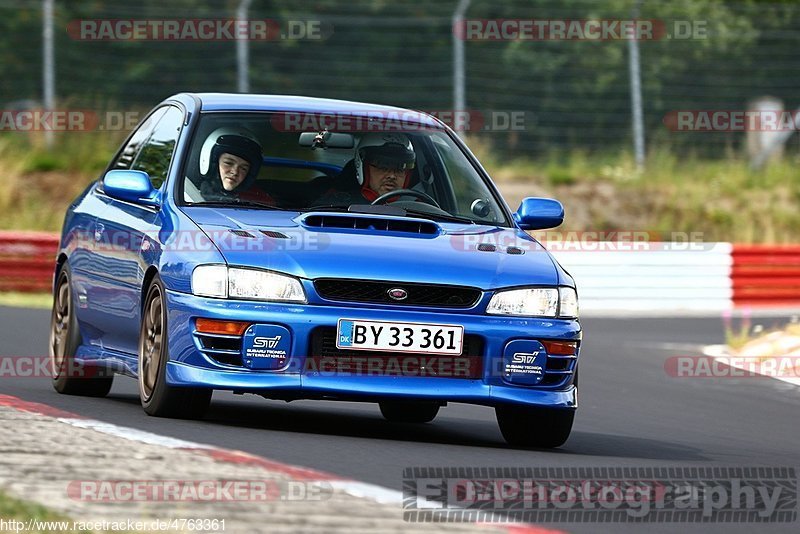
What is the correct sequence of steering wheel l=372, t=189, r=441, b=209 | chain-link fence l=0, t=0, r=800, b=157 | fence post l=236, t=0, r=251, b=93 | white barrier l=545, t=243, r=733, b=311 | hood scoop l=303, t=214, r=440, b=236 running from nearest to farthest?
hood scoop l=303, t=214, r=440, b=236, steering wheel l=372, t=189, r=441, b=209, white barrier l=545, t=243, r=733, b=311, fence post l=236, t=0, r=251, b=93, chain-link fence l=0, t=0, r=800, b=157

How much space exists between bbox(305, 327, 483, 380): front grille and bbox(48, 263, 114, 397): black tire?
6.72ft

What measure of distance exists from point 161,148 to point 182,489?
4.09 m

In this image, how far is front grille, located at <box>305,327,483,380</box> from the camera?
7.66m

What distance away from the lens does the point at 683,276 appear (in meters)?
21.3

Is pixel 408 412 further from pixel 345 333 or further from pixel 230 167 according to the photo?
pixel 345 333

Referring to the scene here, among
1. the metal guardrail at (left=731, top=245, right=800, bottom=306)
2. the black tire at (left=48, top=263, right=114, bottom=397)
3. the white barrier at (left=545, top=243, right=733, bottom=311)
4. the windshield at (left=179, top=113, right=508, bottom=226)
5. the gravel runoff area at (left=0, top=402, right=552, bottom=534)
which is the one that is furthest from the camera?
the metal guardrail at (left=731, top=245, right=800, bottom=306)

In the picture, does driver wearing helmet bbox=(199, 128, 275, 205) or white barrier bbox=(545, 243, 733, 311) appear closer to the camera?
driver wearing helmet bbox=(199, 128, 275, 205)

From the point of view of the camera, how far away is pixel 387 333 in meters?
7.66

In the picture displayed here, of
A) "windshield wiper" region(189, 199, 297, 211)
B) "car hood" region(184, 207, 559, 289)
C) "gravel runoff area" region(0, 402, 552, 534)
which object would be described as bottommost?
"gravel runoff area" region(0, 402, 552, 534)

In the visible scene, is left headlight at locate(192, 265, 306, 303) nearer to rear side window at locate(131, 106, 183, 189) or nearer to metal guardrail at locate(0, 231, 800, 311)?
rear side window at locate(131, 106, 183, 189)

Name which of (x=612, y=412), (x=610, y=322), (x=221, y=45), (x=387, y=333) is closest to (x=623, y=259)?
(x=610, y=322)

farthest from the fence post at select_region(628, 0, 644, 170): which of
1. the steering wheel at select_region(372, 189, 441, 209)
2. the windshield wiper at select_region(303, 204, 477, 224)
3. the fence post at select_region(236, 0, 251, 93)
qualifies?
the windshield wiper at select_region(303, 204, 477, 224)

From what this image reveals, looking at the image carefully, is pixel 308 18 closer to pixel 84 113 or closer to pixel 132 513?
pixel 84 113

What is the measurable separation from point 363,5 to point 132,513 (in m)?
26.9
